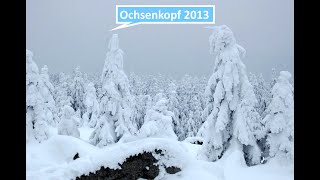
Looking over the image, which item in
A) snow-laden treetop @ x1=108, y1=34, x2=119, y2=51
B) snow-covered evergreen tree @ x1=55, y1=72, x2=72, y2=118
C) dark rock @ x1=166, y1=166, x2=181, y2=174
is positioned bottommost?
dark rock @ x1=166, y1=166, x2=181, y2=174

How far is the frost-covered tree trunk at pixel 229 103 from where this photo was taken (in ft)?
80.5

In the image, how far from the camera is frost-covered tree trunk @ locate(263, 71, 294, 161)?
22156 mm

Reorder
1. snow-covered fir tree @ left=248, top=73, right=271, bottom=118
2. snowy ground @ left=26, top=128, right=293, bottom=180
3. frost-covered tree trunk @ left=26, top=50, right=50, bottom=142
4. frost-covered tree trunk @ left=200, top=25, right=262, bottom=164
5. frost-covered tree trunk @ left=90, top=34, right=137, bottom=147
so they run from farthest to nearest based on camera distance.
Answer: snow-covered fir tree @ left=248, top=73, right=271, bottom=118, frost-covered tree trunk @ left=90, top=34, right=137, bottom=147, frost-covered tree trunk @ left=26, top=50, right=50, bottom=142, frost-covered tree trunk @ left=200, top=25, right=262, bottom=164, snowy ground @ left=26, top=128, right=293, bottom=180

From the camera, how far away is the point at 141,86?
6831 cm

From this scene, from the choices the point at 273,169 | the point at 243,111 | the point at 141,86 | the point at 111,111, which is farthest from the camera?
the point at 141,86

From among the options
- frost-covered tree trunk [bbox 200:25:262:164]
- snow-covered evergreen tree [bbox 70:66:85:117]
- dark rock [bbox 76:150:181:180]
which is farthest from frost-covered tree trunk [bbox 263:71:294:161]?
snow-covered evergreen tree [bbox 70:66:85:117]

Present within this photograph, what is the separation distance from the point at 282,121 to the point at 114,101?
1764 centimetres

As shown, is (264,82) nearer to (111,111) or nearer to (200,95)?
(200,95)

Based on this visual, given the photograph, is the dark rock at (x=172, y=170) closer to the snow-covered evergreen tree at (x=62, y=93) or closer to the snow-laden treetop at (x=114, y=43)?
the snow-laden treetop at (x=114, y=43)

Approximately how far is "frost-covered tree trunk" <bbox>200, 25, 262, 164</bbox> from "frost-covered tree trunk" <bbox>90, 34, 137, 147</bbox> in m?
12.1

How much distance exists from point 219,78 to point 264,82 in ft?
110

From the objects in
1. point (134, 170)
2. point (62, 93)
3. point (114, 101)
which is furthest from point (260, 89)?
→ point (134, 170)

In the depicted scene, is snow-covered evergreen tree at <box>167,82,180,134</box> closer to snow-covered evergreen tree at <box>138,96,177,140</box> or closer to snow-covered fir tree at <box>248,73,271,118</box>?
snow-covered fir tree at <box>248,73,271,118</box>
